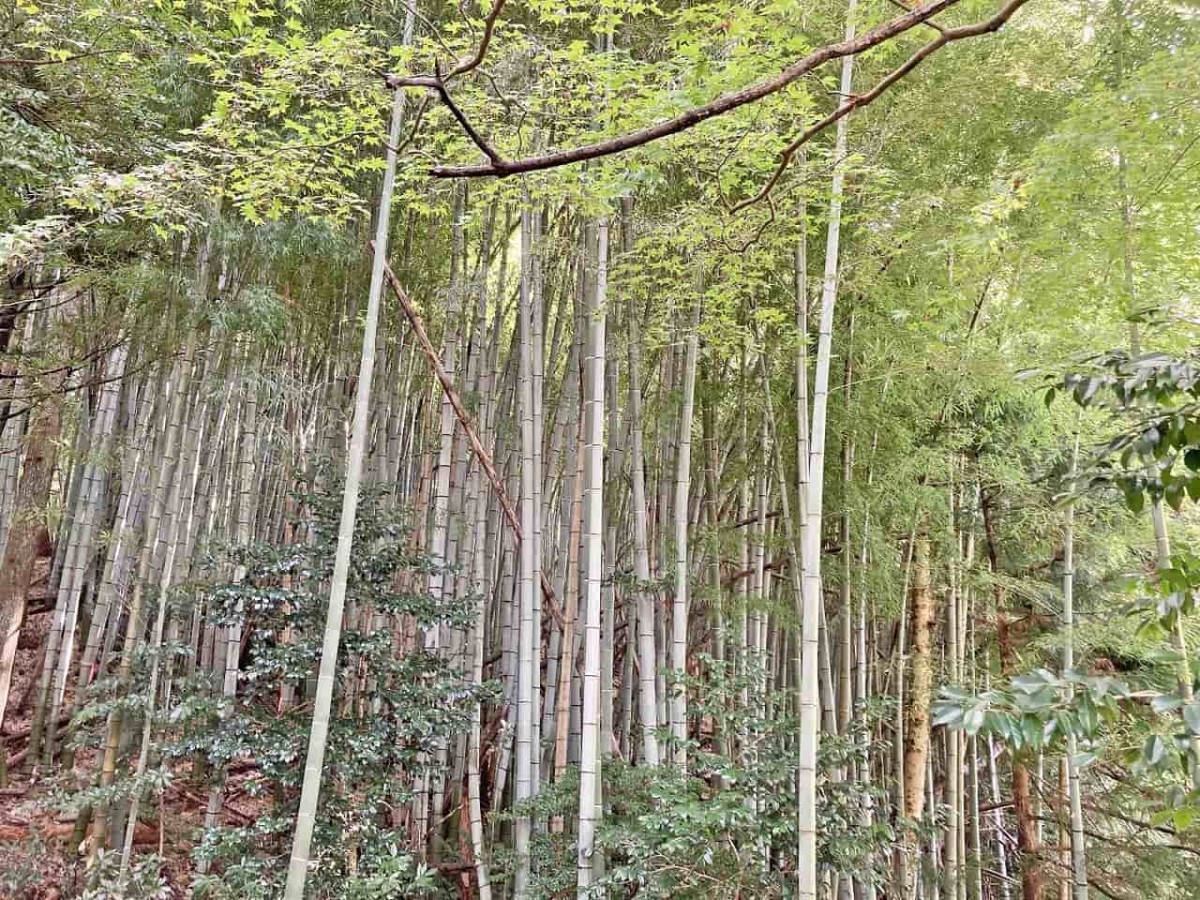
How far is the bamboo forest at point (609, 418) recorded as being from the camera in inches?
97.2

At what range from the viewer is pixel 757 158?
2375 mm

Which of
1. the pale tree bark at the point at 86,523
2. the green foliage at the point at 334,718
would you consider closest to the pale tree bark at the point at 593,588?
the green foliage at the point at 334,718

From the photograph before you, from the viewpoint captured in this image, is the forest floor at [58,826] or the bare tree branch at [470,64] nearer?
the bare tree branch at [470,64]

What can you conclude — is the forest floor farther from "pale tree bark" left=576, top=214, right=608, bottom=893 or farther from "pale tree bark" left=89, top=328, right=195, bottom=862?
"pale tree bark" left=576, top=214, right=608, bottom=893

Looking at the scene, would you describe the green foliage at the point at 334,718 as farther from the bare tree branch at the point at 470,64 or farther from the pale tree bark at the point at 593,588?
the bare tree branch at the point at 470,64

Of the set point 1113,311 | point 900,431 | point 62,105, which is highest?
point 62,105

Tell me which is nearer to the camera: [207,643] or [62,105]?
[62,105]

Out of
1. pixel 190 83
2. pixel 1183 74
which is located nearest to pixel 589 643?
pixel 1183 74

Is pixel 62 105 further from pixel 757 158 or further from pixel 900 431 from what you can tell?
pixel 900 431

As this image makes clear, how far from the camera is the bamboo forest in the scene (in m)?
2.47

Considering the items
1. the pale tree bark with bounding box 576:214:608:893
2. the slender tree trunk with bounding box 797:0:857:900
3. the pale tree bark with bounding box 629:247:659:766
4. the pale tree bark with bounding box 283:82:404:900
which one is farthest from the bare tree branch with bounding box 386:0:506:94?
the pale tree bark with bounding box 629:247:659:766

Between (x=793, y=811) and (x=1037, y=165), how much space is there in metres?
2.53

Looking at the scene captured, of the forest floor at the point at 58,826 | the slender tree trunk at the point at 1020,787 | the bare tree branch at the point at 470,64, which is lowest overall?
the forest floor at the point at 58,826

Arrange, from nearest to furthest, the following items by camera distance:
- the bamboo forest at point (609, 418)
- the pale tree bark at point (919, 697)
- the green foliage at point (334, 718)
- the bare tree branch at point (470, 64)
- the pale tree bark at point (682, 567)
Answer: the bare tree branch at point (470, 64)
the bamboo forest at point (609, 418)
the green foliage at point (334, 718)
the pale tree bark at point (682, 567)
the pale tree bark at point (919, 697)
